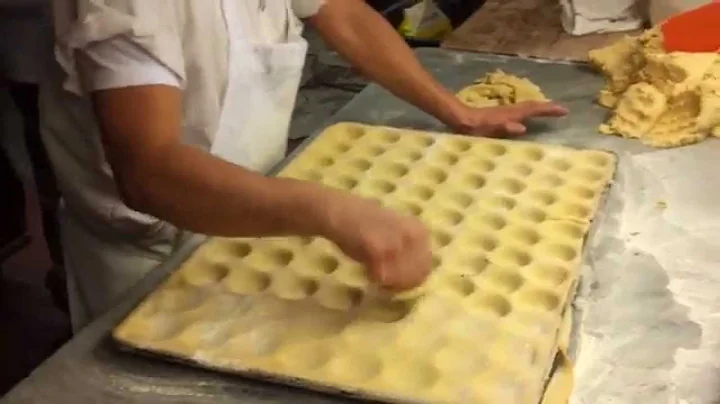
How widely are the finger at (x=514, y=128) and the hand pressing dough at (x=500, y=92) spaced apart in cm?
10

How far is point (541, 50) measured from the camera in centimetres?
164

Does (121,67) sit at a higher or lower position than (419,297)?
higher

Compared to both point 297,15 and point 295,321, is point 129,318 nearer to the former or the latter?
point 295,321

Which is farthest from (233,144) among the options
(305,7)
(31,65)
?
(31,65)

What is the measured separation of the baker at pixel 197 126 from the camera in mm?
763

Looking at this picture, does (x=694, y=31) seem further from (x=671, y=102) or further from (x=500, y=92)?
(x=500, y=92)

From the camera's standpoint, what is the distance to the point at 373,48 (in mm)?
1295

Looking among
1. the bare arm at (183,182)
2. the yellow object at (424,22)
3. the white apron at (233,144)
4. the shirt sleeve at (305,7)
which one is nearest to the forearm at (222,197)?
the bare arm at (183,182)

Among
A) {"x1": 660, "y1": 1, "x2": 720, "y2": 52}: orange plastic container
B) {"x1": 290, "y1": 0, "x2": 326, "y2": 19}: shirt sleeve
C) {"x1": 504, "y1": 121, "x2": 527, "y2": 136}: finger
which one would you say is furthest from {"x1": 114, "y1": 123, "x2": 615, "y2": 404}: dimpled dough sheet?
{"x1": 660, "y1": 1, "x2": 720, "y2": 52}: orange plastic container

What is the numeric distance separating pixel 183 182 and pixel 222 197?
1.6 inches

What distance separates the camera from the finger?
4.00ft

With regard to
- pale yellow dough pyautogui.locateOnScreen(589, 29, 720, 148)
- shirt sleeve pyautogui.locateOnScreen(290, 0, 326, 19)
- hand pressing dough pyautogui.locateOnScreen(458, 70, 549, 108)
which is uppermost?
shirt sleeve pyautogui.locateOnScreen(290, 0, 326, 19)

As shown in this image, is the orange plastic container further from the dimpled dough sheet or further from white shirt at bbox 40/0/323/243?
white shirt at bbox 40/0/323/243

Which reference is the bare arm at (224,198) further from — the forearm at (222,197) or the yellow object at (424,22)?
the yellow object at (424,22)
